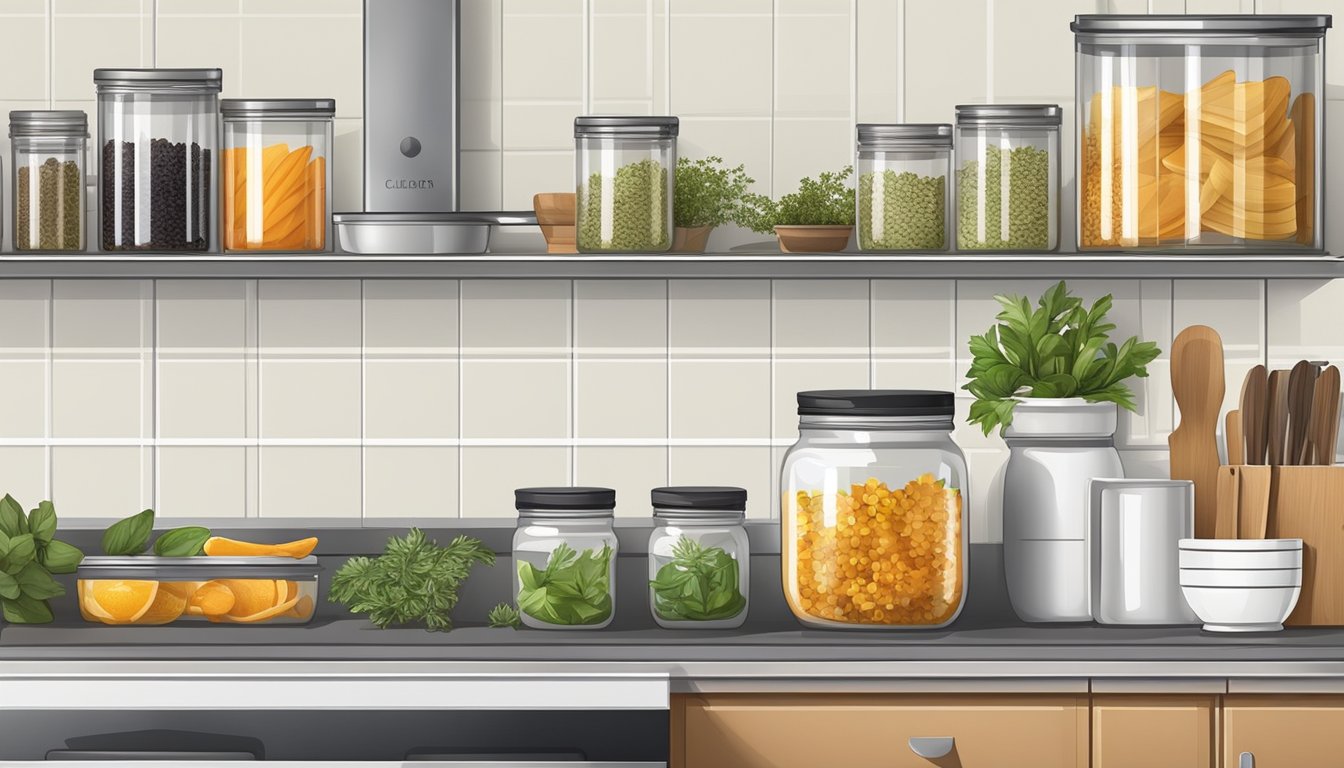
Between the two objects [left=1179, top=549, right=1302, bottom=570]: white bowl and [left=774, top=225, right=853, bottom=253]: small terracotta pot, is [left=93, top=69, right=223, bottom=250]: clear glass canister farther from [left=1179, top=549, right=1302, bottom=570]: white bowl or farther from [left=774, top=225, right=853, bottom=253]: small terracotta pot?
[left=1179, top=549, right=1302, bottom=570]: white bowl

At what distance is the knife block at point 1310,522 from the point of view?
6.16ft

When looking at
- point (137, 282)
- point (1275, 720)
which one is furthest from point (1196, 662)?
point (137, 282)

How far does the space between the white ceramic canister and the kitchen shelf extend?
0.68ft

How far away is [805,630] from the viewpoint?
1.86m

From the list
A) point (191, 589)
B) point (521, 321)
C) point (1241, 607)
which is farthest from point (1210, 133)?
point (191, 589)

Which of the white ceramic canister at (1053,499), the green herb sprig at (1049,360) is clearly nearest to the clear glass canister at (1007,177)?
the green herb sprig at (1049,360)

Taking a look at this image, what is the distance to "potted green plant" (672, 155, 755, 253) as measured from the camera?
205cm

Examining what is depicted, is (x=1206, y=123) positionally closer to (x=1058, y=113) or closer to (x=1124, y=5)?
(x=1058, y=113)

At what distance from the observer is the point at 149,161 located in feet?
6.55

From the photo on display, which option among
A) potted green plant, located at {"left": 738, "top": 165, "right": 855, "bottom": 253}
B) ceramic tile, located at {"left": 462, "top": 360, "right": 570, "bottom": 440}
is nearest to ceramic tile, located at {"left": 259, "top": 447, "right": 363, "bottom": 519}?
ceramic tile, located at {"left": 462, "top": 360, "right": 570, "bottom": 440}

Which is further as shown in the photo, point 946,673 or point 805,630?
point 805,630

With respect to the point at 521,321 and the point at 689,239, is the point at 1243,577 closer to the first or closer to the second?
the point at 689,239

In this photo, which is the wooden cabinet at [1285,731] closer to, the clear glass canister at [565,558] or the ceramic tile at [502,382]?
the clear glass canister at [565,558]

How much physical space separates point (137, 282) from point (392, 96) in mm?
515
